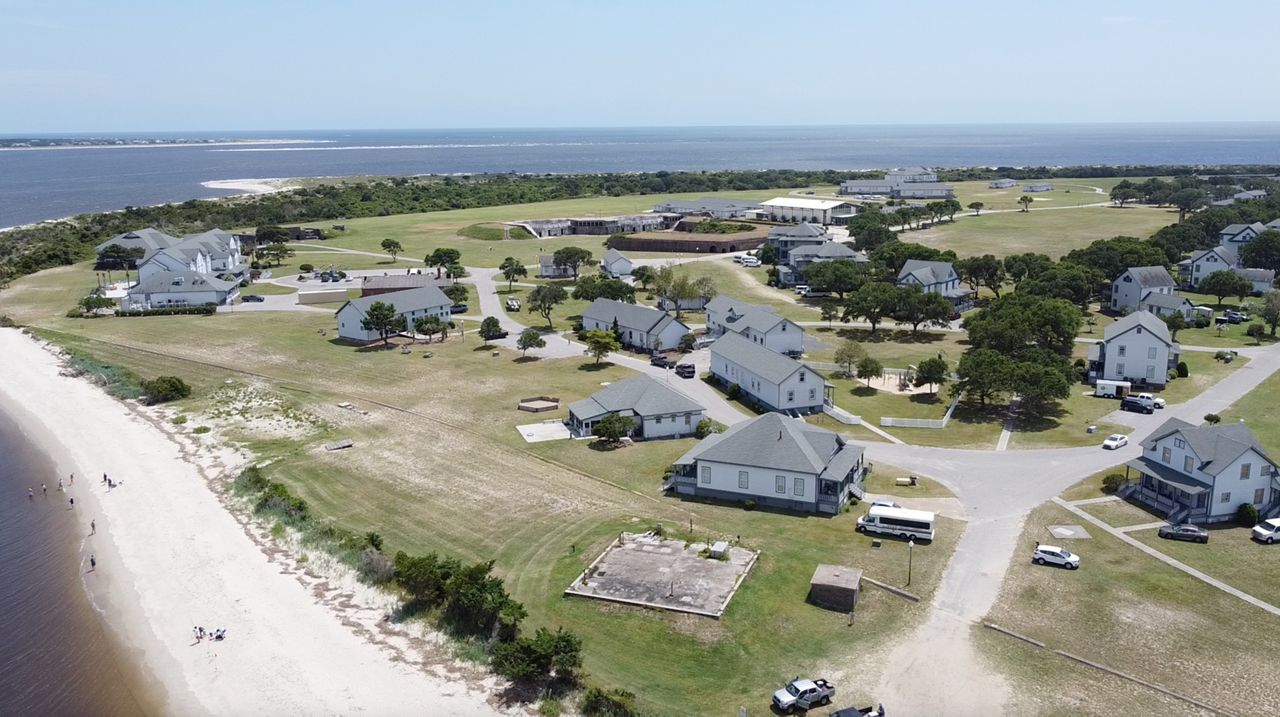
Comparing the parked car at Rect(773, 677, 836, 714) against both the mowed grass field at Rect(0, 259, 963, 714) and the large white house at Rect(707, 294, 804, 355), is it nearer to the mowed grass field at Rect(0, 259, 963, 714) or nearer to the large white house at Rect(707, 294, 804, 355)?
the mowed grass field at Rect(0, 259, 963, 714)

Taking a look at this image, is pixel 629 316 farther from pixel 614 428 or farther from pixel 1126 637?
pixel 1126 637

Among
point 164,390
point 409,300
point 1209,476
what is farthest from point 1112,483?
point 409,300

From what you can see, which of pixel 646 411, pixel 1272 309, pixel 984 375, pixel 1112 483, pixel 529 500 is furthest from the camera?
pixel 1272 309

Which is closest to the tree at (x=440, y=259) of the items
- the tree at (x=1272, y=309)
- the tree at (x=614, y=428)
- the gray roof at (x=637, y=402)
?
the gray roof at (x=637, y=402)

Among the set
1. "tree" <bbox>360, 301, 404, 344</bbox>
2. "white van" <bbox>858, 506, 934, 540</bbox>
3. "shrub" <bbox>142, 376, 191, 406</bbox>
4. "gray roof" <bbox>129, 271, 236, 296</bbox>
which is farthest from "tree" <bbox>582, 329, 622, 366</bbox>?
"gray roof" <bbox>129, 271, 236, 296</bbox>

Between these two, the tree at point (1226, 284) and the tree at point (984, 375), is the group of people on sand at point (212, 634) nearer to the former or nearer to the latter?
the tree at point (984, 375)

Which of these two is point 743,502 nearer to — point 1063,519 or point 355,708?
point 1063,519
